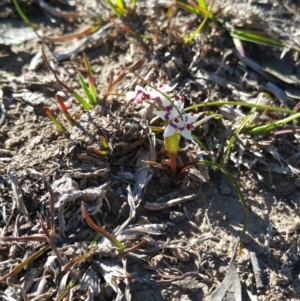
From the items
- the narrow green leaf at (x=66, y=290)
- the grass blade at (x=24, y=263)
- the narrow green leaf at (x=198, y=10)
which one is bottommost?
the narrow green leaf at (x=66, y=290)

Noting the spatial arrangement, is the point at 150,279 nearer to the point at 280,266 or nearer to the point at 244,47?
the point at 280,266

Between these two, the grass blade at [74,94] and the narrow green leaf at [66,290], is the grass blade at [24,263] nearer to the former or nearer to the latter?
the narrow green leaf at [66,290]

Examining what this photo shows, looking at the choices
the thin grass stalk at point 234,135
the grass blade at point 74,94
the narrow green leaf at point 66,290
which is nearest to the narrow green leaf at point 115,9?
the grass blade at point 74,94

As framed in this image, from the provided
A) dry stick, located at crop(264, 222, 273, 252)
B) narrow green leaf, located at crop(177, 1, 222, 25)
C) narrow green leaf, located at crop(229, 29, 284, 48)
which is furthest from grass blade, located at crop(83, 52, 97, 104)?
dry stick, located at crop(264, 222, 273, 252)

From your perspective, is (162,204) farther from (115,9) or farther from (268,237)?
(115,9)

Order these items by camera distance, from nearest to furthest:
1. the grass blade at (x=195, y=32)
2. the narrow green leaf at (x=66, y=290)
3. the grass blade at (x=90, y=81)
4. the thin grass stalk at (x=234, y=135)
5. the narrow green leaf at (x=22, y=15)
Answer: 1. the narrow green leaf at (x=66, y=290)
2. the thin grass stalk at (x=234, y=135)
3. the grass blade at (x=90, y=81)
4. the grass blade at (x=195, y=32)
5. the narrow green leaf at (x=22, y=15)

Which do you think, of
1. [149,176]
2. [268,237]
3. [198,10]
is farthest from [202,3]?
[268,237]

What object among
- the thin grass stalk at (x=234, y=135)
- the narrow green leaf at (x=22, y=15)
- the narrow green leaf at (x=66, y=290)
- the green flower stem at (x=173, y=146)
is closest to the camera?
the narrow green leaf at (x=66, y=290)

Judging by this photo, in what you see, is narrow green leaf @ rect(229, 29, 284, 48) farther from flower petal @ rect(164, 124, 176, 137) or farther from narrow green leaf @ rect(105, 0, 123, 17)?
flower petal @ rect(164, 124, 176, 137)

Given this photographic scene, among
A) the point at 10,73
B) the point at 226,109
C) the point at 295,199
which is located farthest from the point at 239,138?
the point at 10,73
